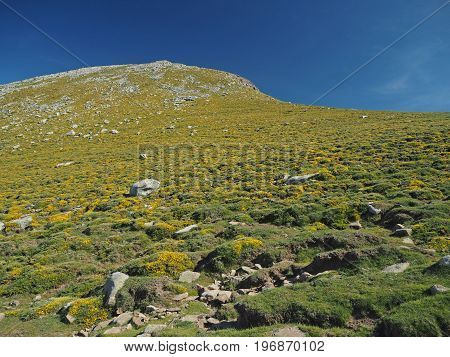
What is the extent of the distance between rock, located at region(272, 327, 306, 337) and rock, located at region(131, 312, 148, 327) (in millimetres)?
4026

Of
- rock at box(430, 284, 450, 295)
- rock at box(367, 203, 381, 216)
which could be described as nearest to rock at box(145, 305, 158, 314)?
rock at box(430, 284, 450, 295)

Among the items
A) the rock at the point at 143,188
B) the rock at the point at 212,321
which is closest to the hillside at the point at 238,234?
the rock at the point at 212,321

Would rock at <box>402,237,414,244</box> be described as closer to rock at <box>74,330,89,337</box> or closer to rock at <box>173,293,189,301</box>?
rock at <box>173,293,189,301</box>

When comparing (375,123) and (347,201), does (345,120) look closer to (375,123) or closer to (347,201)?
(375,123)

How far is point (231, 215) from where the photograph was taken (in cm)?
1995

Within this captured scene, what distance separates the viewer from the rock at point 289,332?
8.21 metres

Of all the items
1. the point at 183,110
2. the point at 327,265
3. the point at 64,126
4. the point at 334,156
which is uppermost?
the point at 183,110

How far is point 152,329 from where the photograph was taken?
9320mm

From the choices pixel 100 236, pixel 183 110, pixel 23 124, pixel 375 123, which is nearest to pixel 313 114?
pixel 375 123

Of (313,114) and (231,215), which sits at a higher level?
(313,114)

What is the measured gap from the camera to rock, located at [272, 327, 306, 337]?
8.21 metres

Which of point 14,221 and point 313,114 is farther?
point 313,114

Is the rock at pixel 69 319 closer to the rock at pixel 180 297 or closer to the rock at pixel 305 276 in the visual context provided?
the rock at pixel 180 297

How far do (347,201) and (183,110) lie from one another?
181 ft
